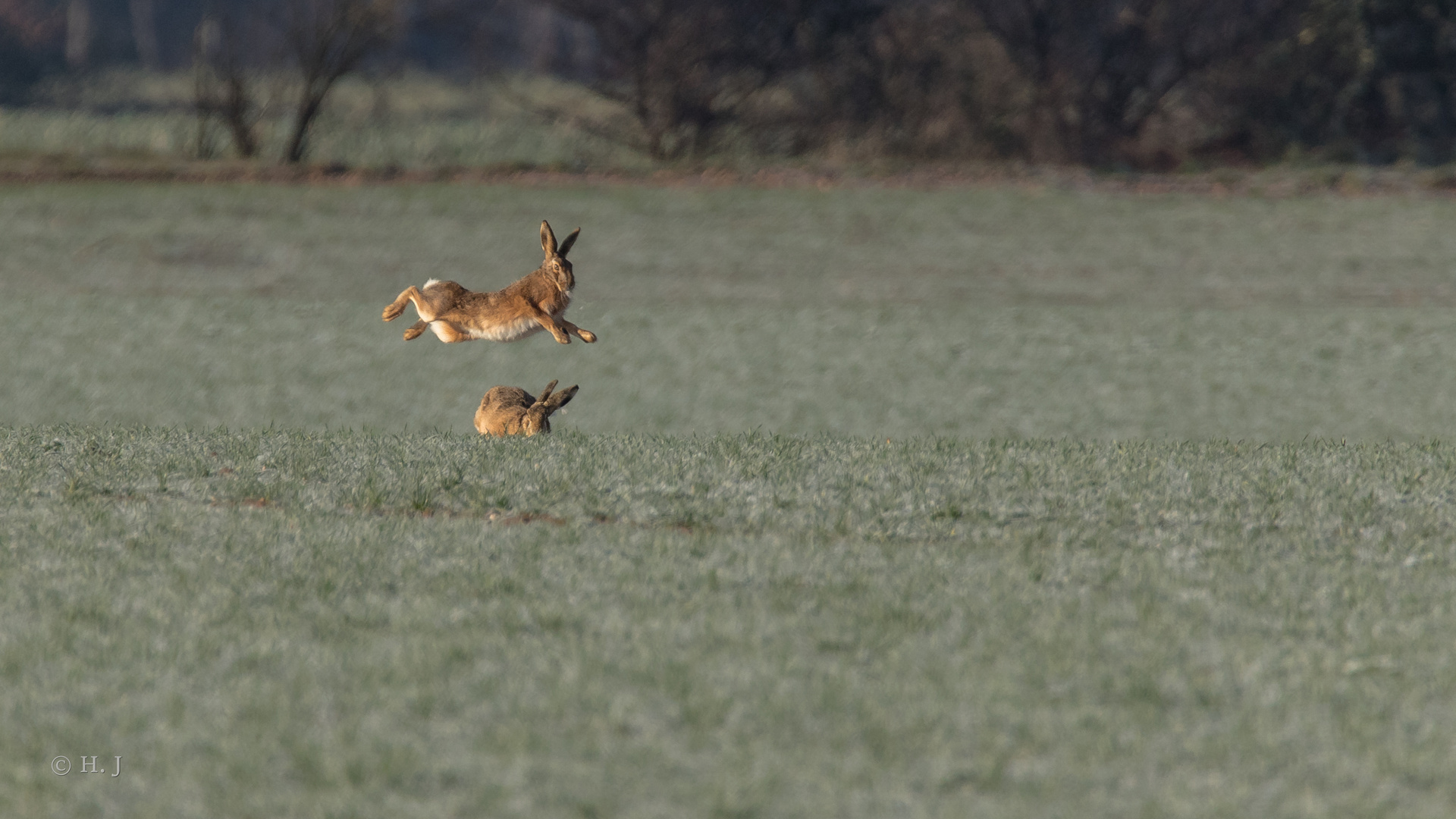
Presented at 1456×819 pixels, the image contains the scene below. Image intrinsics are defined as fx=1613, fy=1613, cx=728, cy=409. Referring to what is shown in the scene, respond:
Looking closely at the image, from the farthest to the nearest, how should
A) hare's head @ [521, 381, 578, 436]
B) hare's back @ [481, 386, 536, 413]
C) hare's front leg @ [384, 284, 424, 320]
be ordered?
1. hare's back @ [481, 386, 536, 413]
2. hare's head @ [521, 381, 578, 436]
3. hare's front leg @ [384, 284, 424, 320]

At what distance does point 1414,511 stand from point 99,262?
15934mm

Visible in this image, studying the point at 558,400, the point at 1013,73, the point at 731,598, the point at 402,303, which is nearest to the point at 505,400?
the point at 558,400

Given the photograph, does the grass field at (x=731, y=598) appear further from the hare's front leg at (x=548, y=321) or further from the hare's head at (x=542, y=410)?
the hare's front leg at (x=548, y=321)

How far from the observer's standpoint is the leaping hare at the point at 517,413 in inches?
312

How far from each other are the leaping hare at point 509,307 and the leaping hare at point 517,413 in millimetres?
1106

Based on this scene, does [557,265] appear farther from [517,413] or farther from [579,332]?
[517,413]

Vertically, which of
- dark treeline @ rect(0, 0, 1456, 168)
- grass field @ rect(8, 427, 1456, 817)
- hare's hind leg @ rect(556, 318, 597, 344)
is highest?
dark treeline @ rect(0, 0, 1456, 168)

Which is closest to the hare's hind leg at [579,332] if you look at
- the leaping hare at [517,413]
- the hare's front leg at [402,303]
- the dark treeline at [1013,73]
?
the hare's front leg at [402,303]

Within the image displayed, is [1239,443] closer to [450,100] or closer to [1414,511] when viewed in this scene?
[1414,511]

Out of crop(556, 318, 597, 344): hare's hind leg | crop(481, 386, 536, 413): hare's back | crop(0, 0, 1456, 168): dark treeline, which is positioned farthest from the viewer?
crop(0, 0, 1456, 168): dark treeline

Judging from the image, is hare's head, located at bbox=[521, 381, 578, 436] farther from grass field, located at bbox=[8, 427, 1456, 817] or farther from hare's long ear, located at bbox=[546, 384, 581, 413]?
grass field, located at bbox=[8, 427, 1456, 817]

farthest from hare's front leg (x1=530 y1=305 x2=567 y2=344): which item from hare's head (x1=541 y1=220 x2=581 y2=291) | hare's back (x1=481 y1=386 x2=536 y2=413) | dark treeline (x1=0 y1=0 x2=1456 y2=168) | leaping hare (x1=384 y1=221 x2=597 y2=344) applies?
dark treeline (x1=0 y1=0 x2=1456 y2=168)

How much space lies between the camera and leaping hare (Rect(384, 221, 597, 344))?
6547 mm

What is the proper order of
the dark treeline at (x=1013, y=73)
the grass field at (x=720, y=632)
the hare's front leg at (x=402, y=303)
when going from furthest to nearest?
the dark treeline at (x=1013, y=73) → the hare's front leg at (x=402, y=303) → the grass field at (x=720, y=632)
